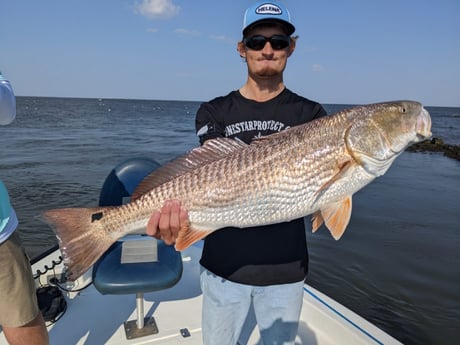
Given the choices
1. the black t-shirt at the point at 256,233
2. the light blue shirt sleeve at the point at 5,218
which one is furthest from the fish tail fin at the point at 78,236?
the black t-shirt at the point at 256,233

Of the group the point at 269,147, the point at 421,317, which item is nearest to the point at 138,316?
the point at 269,147

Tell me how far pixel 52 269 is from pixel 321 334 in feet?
10.7

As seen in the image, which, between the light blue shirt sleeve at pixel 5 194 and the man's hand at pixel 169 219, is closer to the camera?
the man's hand at pixel 169 219

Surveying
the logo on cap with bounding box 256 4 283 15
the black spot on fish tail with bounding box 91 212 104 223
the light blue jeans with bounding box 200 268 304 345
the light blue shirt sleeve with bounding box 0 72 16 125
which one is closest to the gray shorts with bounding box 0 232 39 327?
the black spot on fish tail with bounding box 91 212 104 223

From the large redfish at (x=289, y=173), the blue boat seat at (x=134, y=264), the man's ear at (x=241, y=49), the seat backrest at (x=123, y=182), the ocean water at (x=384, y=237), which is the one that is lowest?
the ocean water at (x=384, y=237)

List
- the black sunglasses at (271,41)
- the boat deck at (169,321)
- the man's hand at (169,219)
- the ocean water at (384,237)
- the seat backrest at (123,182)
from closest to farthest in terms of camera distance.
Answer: the man's hand at (169,219) < the black sunglasses at (271,41) < the boat deck at (169,321) < the seat backrest at (123,182) < the ocean water at (384,237)

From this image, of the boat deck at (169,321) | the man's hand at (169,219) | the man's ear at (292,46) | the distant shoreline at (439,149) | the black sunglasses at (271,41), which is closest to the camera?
the man's hand at (169,219)

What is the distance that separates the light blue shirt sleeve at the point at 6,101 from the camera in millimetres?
2876

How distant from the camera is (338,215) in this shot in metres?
2.63

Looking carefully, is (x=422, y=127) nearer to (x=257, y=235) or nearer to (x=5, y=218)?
(x=257, y=235)

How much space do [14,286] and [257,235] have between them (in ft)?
6.17

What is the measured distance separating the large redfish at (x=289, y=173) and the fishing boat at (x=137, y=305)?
1.14 m

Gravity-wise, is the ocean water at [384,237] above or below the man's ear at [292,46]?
below

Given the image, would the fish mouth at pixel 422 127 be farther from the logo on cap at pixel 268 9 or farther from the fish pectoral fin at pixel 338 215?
the logo on cap at pixel 268 9
